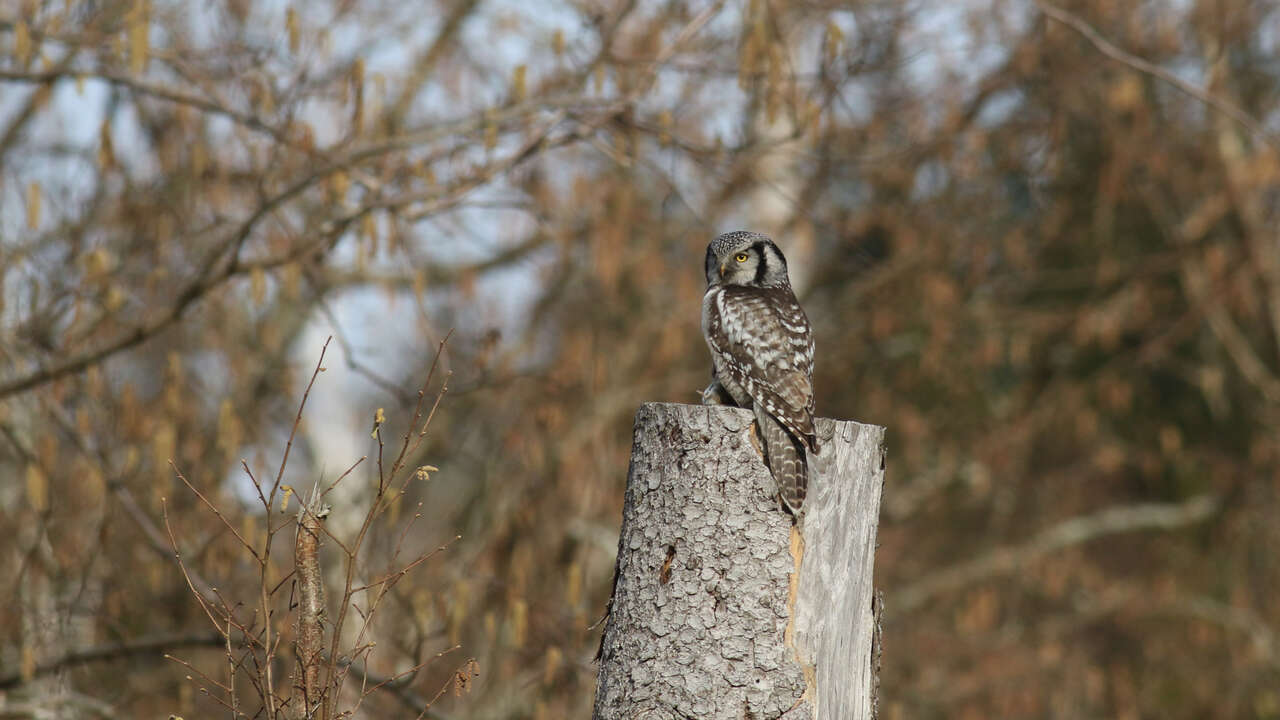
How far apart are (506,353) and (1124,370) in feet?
22.8

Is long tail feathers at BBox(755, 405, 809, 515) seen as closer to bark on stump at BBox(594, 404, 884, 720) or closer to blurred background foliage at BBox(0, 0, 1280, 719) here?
bark on stump at BBox(594, 404, 884, 720)

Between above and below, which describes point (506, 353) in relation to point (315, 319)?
below

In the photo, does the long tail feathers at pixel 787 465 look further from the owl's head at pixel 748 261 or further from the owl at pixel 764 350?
the owl's head at pixel 748 261

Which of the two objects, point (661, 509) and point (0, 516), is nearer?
point (661, 509)

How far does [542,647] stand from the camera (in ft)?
20.1

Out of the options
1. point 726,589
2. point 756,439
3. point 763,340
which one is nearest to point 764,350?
point 763,340

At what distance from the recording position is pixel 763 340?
171 inches

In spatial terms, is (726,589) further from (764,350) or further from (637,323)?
(637,323)

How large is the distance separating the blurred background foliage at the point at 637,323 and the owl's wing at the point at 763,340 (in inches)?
37.7

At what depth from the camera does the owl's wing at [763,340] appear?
388 cm

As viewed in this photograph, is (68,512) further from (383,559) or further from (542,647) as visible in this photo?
(542,647)

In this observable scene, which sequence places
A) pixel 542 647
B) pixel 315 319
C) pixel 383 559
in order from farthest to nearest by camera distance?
pixel 315 319 → pixel 383 559 → pixel 542 647

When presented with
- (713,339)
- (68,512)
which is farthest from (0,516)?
(713,339)

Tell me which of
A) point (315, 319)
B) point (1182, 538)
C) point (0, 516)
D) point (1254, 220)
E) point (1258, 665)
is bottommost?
point (0, 516)
